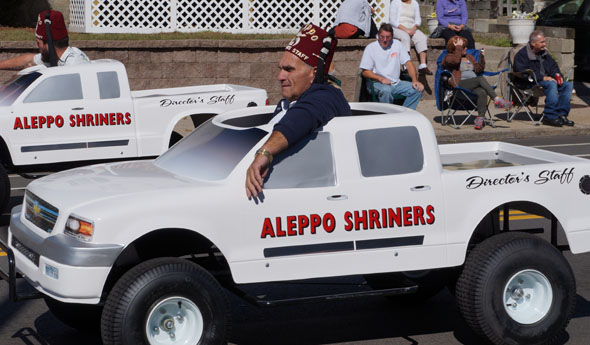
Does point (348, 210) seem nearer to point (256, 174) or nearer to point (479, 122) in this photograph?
point (256, 174)

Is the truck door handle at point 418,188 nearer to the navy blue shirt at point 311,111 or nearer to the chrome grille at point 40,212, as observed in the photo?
the navy blue shirt at point 311,111

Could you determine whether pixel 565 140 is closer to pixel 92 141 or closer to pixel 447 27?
pixel 447 27

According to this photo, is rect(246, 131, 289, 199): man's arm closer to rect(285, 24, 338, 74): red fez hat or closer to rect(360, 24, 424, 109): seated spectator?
rect(285, 24, 338, 74): red fez hat

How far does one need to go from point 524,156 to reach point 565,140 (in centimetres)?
1000

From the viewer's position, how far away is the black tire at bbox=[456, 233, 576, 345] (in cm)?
638

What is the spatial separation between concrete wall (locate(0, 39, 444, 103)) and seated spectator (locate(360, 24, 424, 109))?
10.6ft

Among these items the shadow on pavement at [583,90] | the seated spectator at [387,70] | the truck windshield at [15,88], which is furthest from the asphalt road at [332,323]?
the shadow on pavement at [583,90]

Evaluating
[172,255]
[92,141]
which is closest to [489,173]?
[172,255]

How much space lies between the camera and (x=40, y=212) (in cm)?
629

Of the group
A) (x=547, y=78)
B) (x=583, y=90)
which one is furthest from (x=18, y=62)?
(x=583, y=90)

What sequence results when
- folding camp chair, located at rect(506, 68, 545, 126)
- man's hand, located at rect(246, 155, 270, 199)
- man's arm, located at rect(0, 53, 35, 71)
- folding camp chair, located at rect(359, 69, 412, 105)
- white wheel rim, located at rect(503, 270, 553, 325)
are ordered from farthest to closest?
folding camp chair, located at rect(506, 68, 545, 126), folding camp chair, located at rect(359, 69, 412, 105), man's arm, located at rect(0, 53, 35, 71), white wheel rim, located at rect(503, 270, 553, 325), man's hand, located at rect(246, 155, 270, 199)

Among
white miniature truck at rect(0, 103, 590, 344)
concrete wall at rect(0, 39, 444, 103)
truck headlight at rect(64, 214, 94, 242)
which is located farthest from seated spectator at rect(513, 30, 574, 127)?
truck headlight at rect(64, 214, 94, 242)

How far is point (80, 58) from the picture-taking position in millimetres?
13320

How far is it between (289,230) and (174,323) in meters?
0.87
